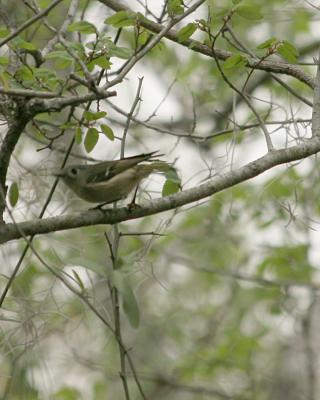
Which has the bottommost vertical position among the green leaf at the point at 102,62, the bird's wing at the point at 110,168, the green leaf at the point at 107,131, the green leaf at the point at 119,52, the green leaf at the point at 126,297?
the green leaf at the point at 126,297

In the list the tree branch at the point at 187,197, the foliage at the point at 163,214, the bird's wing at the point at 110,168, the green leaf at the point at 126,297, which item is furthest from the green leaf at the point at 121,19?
the green leaf at the point at 126,297

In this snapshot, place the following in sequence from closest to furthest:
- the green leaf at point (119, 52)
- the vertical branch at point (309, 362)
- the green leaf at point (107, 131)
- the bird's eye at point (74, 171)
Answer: the green leaf at point (119, 52), the green leaf at point (107, 131), the bird's eye at point (74, 171), the vertical branch at point (309, 362)

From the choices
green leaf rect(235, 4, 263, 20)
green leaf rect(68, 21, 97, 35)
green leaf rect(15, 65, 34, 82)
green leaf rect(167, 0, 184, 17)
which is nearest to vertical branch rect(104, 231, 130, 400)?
green leaf rect(15, 65, 34, 82)

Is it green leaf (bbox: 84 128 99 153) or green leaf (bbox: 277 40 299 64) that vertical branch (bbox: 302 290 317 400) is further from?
green leaf (bbox: 84 128 99 153)

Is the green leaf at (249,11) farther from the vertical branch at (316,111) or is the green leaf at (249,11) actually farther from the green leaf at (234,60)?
the vertical branch at (316,111)

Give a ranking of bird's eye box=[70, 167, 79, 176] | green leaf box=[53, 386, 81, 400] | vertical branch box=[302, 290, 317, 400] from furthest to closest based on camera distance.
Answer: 1. green leaf box=[53, 386, 81, 400]
2. vertical branch box=[302, 290, 317, 400]
3. bird's eye box=[70, 167, 79, 176]

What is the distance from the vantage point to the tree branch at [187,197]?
11.3 ft

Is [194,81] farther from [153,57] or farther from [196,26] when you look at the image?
[196,26]

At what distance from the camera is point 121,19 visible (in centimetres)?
343

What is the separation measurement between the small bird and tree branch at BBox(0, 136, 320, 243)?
722mm

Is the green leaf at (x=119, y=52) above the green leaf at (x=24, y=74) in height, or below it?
above

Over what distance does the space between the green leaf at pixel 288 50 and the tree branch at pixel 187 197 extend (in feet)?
1.40

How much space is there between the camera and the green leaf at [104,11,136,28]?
3402 millimetres

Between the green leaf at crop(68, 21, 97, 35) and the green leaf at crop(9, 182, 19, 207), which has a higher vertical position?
the green leaf at crop(68, 21, 97, 35)
